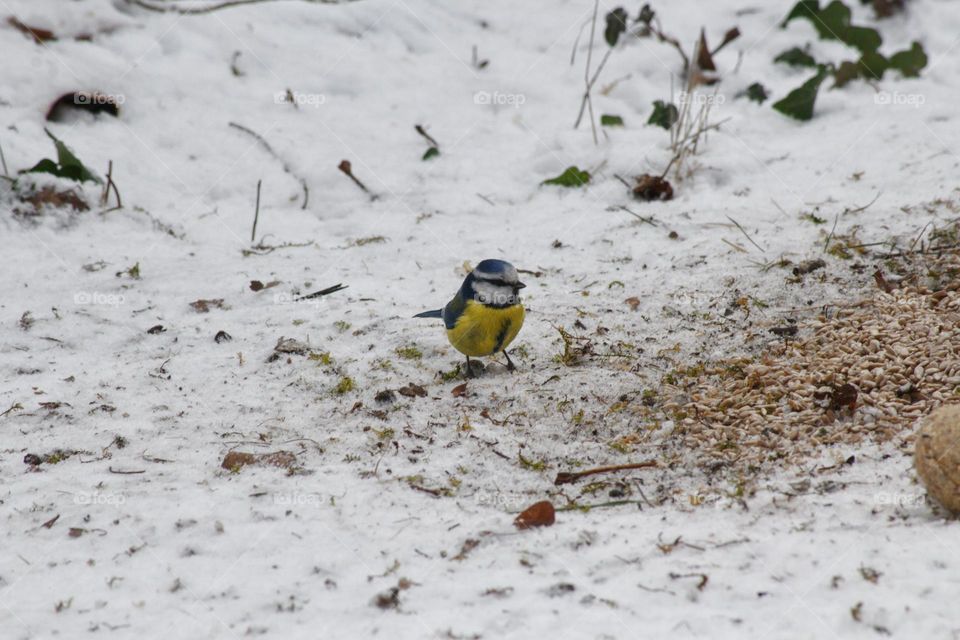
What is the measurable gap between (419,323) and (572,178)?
197 cm

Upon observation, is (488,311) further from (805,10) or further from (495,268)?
(805,10)

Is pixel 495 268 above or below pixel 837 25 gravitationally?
below

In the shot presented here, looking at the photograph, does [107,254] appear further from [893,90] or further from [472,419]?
[893,90]

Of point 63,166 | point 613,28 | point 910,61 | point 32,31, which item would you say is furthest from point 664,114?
point 32,31

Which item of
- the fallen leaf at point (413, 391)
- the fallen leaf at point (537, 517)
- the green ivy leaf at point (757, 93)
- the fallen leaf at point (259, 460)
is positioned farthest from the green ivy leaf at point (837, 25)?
the fallen leaf at point (259, 460)

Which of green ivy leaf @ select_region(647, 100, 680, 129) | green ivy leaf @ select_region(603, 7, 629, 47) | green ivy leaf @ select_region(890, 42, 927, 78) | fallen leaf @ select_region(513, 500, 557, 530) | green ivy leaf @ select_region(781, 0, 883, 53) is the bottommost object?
fallen leaf @ select_region(513, 500, 557, 530)

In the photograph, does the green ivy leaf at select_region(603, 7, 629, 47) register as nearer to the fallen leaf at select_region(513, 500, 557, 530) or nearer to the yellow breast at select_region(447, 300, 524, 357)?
the yellow breast at select_region(447, 300, 524, 357)

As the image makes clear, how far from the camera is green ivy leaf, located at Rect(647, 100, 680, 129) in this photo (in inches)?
249

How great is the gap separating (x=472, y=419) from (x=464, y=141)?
3438mm

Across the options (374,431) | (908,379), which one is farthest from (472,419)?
(908,379)

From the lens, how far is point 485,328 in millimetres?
4008

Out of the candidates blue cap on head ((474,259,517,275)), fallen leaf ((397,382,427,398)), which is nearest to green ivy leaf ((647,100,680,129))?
blue cap on head ((474,259,517,275))

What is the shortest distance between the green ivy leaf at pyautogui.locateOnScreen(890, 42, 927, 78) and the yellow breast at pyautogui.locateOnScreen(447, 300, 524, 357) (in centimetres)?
453

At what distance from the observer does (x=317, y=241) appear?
5.78m
